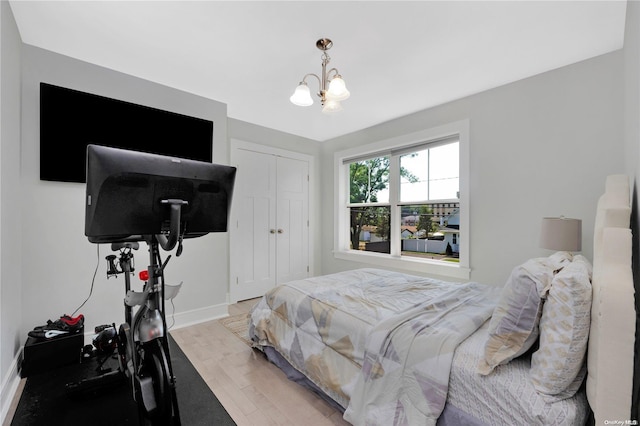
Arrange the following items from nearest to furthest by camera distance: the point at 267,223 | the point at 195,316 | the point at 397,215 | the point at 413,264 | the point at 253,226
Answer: the point at 195,316 < the point at 413,264 < the point at 397,215 < the point at 253,226 < the point at 267,223

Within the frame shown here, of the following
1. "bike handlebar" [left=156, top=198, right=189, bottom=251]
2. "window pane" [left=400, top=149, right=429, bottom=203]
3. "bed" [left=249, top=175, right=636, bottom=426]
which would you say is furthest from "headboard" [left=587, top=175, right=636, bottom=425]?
"window pane" [left=400, top=149, right=429, bottom=203]

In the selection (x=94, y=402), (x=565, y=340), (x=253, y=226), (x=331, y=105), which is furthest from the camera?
(x=253, y=226)

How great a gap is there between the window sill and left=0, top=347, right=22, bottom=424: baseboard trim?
3.45 meters

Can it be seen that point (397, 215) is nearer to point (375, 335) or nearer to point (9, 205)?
point (375, 335)

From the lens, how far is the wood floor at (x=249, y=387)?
160 cm

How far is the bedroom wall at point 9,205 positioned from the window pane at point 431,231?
368 cm

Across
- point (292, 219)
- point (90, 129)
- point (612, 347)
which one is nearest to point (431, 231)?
point (292, 219)

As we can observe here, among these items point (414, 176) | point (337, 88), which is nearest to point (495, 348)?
point (337, 88)

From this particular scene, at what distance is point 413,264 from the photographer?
339 centimetres

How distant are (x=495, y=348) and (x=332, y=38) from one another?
7.02 ft

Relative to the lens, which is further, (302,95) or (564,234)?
(564,234)

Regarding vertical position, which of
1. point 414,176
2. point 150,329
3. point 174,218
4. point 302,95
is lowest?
point 150,329

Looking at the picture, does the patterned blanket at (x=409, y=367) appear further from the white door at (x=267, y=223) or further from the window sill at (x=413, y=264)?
the white door at (x=267, y=223)

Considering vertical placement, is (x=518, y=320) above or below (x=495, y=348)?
above
